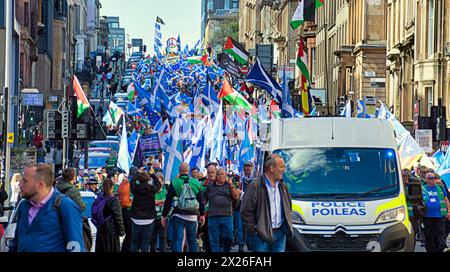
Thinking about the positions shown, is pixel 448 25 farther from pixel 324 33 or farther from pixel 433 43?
pixel 324 33

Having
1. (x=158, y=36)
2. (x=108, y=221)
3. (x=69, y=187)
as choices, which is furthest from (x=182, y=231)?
(x=158, y=36)

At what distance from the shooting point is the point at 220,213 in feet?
59.6

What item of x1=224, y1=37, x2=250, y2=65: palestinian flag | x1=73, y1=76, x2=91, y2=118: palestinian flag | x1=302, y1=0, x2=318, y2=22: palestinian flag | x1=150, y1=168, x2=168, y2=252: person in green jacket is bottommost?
x1=150, y1=168, x2=168, y2=252: person in green jacket

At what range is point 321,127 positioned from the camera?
57.8 ft

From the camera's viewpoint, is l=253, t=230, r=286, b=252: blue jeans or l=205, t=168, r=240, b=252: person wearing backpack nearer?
l=253, t=230, r=286, b=252: blue jeans

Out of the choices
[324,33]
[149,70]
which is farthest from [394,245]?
[149,70]

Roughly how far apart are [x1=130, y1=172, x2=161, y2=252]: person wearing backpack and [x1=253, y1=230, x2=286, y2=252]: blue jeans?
4.74 meters

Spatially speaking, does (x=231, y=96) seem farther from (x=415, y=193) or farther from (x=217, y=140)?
(x=415, y=193)

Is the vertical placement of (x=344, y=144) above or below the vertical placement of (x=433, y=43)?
below

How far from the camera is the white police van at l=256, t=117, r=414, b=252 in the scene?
638 inches

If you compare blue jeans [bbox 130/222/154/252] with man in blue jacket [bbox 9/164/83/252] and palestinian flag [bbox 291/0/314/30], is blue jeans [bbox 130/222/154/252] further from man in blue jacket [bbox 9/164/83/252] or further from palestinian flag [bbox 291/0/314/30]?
palestinian flag [bbox 291/0/314/30]

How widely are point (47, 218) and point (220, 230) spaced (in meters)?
8.87

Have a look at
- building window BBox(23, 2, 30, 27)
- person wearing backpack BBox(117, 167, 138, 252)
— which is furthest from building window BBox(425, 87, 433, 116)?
person wearing backpack BBox(117, 167, 138, 252)

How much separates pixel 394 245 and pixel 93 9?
181m
